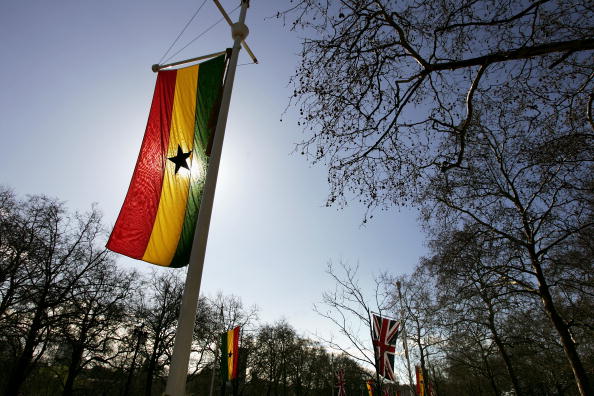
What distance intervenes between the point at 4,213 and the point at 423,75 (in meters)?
19.6

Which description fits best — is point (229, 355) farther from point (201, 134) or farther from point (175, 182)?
point (201, 134)

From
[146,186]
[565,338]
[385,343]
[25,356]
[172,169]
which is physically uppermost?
[172,169]

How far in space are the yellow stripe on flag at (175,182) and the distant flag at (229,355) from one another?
1637 cm

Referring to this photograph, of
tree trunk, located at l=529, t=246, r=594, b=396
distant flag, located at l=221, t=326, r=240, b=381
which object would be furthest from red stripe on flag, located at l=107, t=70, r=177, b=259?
distant flag, located at l=221, t=326, r=240, b=381

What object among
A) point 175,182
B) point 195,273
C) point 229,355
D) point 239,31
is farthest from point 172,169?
point 229,355

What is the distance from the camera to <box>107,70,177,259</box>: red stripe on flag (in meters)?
4.81

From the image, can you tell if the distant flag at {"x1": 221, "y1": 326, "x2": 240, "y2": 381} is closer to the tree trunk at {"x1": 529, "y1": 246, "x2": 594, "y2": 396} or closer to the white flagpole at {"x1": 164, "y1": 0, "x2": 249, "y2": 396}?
the tree trunk at {"x1": 529, "y1": 246, "x2": 594, "y2": 396}

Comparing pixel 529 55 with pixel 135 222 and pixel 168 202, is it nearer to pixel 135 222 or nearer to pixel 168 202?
pixel 168 202

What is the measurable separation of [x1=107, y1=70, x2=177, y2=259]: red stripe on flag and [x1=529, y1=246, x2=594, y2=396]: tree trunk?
12.9 metres

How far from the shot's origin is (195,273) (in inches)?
142

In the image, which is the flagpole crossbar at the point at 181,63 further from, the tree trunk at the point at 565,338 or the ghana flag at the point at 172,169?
the tree trunk at the point at 565,338

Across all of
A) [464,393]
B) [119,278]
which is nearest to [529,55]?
[119,278]

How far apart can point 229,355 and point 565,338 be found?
16590 mm

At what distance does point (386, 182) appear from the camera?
7.00 meters
